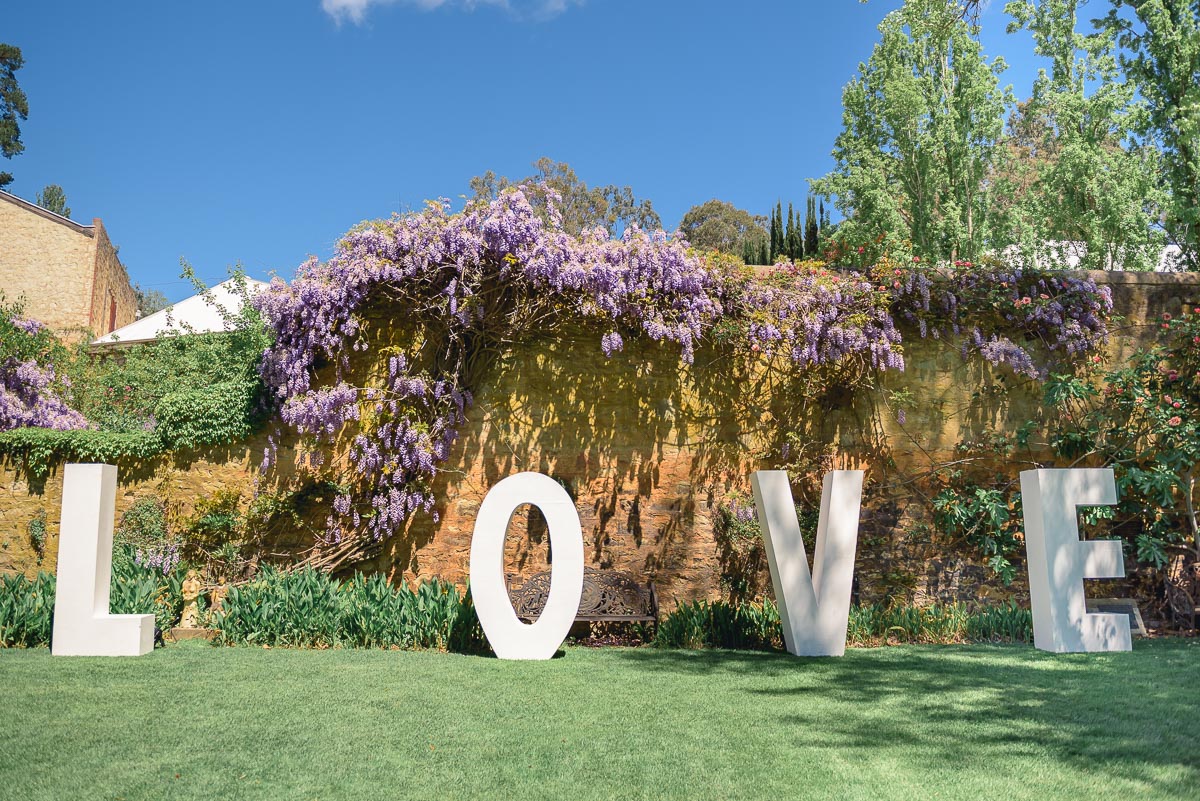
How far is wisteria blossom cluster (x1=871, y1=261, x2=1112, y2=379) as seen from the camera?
8.10 metres

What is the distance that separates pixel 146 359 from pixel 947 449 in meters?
9.64

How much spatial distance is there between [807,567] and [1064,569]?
187 cm

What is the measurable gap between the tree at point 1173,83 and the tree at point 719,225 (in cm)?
1496

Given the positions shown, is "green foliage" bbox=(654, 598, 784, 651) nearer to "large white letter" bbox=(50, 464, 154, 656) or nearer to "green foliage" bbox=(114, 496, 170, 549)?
"large white letter" bbox=(50, 464, 154, 656)

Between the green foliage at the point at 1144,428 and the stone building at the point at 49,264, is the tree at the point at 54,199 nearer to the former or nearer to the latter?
the stone building at the point at 49,264

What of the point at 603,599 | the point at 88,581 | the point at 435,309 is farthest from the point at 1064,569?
the point at 88,581

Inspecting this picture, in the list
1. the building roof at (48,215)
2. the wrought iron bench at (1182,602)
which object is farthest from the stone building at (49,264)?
the wrought iron bench at (1182,602)

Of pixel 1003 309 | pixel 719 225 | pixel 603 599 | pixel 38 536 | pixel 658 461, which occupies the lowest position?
pixel 603 599

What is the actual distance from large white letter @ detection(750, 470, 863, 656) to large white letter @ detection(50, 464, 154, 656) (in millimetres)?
4349

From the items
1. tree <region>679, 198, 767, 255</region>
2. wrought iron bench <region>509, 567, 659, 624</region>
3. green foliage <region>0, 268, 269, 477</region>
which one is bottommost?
wrought iron bench <region>509, 567, 659, 624</region>

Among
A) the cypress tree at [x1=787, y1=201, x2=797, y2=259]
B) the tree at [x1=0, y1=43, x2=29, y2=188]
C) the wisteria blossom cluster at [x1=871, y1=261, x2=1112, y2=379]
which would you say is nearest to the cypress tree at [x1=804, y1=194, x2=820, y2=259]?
the cypress tree at [x1=787, y1=201, x2=797, y2=259]

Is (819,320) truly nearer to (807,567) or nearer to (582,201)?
(807,567)

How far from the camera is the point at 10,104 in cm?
2617

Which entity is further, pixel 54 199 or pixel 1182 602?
pixel 54 199
